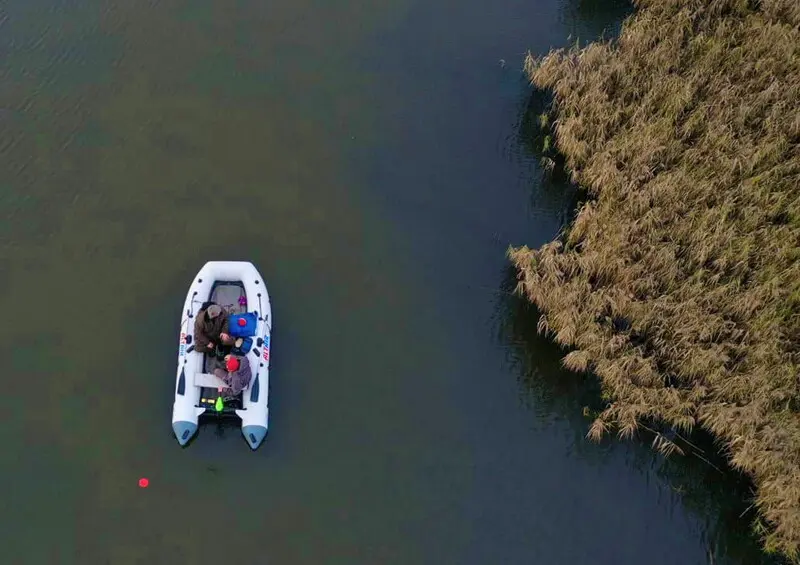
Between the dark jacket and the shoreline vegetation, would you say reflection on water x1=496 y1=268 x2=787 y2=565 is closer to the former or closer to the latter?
the shoreline vegetation

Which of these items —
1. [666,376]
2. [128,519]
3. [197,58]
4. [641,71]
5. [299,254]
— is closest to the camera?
[128,519]

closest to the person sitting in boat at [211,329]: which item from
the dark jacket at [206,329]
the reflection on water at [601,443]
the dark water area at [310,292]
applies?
the dark jacket at [206,329]

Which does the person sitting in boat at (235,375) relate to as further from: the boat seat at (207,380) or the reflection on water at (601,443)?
the reflection on water at (601,443)

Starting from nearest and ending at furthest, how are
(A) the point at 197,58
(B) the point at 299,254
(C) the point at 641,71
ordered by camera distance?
(B) the point at 299,254, (C) the point at 641,71, (A) the point at 197,58

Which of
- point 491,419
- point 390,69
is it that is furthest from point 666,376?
point 390,69

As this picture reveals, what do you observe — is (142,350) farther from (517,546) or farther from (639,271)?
(639,271)

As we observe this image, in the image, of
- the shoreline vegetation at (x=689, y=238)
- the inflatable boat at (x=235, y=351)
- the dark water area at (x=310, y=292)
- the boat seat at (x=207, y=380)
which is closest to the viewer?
the dark water area at (x=310, y=292)

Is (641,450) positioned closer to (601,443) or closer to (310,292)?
(601,443)
